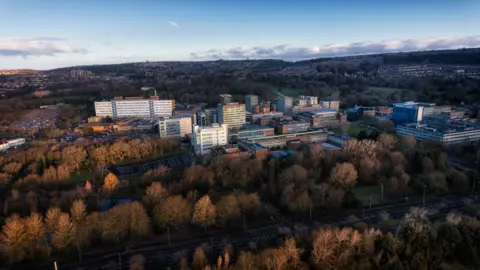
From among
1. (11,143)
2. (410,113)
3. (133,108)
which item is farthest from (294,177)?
(133,108)

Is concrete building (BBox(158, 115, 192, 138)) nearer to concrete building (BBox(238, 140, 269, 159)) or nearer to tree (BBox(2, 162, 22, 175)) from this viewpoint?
concrete building (BBox(238, 140, 269, 159))

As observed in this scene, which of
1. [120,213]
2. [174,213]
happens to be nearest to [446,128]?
[174,213]

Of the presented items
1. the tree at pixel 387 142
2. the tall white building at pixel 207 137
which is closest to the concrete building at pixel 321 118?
the tree at pixel 387 142

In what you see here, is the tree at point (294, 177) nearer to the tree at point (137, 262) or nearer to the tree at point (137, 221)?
Result: the tree at point (137, 221)

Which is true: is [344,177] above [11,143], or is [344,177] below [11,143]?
above

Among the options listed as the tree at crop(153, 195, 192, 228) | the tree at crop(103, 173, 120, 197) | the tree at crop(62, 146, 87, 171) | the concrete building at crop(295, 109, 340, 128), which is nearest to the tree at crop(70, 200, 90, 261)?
the tree at crop(153, 195, 192, 228)

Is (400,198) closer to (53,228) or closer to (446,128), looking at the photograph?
(446,128)

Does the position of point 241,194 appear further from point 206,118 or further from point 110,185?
point 206,118
